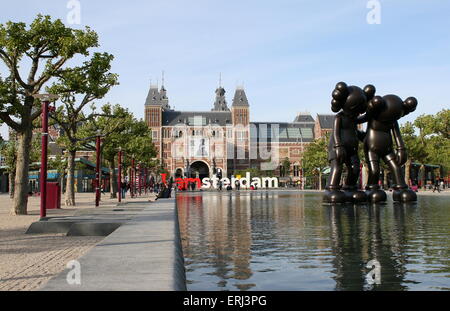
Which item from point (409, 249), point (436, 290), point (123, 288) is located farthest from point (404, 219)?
point (123, 288)

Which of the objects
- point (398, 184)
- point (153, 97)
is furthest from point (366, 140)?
point (153, 97)

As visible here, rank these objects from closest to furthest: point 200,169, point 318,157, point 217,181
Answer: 1. point 318,157
2. point 217,181
3. point 200,169

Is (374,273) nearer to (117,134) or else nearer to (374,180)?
(374,180)

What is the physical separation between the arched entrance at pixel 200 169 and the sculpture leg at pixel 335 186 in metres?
95.7

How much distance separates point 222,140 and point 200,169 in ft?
29.1

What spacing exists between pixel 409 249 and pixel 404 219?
220 inches

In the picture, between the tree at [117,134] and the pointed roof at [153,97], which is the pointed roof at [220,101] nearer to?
the pointed roof at [153,97]

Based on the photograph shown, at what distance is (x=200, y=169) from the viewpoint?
378 ft

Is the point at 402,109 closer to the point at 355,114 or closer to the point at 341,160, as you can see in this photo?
the point at 355,114

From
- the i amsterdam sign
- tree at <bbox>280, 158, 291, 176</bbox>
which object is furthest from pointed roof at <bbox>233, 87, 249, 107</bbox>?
the i amsterdam sign

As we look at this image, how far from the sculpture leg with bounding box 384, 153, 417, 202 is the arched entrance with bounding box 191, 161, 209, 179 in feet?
312

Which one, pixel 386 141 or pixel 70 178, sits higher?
pixel 386 141

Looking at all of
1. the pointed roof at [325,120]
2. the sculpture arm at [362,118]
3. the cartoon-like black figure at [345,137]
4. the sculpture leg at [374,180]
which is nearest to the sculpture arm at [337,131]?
the cartoon-like black figure at [345,137]

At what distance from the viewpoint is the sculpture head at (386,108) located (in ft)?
61.2
